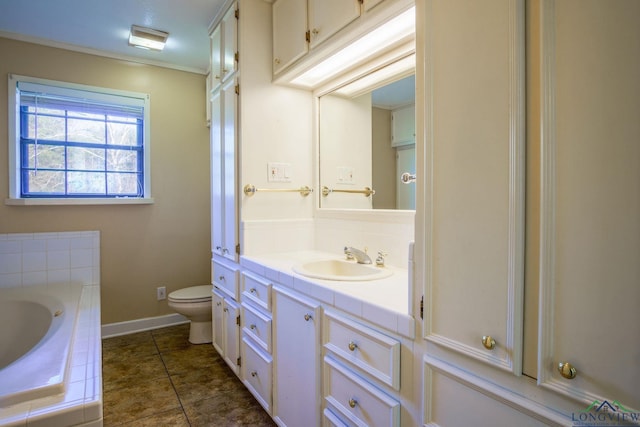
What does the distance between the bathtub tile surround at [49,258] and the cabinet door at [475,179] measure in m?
2.74

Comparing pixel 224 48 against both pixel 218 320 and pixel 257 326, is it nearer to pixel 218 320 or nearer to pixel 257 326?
pixel 257 326

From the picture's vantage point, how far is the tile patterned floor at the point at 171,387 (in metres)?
1.87

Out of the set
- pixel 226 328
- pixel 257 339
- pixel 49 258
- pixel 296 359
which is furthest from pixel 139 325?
pixel 296 359

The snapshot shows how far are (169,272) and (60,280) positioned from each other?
0.82 meters

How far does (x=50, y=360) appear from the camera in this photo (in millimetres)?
1265

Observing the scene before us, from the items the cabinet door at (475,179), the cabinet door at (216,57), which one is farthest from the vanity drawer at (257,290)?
the cabinet door at (216,57)

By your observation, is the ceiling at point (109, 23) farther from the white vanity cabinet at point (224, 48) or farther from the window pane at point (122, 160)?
the window pane at point (122, 160)

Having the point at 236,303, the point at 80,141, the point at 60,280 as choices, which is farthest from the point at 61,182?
the point at 236,303

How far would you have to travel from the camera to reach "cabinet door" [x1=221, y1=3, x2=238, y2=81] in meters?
2.07

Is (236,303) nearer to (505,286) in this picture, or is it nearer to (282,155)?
(282,155)

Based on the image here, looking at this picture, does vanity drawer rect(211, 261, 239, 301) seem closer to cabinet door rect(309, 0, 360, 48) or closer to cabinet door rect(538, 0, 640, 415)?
cabinet door rect(309, 0, 360, 48)

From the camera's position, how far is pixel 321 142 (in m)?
2.23

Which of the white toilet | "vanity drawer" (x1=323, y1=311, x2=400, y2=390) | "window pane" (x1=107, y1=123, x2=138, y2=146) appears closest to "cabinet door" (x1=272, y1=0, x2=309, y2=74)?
"vanity drawer" (x1=323, y1=311, x2=400, y2=390)

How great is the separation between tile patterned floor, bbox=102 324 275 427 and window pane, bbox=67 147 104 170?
1459mm
